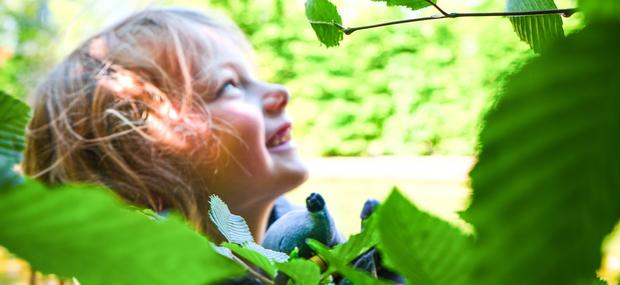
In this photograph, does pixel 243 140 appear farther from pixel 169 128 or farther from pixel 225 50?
pixel 225 50

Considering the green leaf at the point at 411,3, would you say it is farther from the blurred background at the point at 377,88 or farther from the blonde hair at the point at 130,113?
the blurred background at the point at 377,88

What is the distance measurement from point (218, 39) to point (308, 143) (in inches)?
143

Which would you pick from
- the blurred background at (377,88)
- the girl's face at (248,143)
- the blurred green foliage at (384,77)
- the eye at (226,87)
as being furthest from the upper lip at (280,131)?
the blurred green foliage at (384,77)

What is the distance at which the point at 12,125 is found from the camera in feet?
0.52

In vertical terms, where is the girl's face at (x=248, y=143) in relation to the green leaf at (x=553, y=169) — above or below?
below

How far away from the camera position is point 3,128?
0.15 meters

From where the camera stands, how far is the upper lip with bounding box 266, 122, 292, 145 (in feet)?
4.73

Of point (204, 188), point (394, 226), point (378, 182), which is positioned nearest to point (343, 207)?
point (378, 182)

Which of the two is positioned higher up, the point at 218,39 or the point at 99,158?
the point at 218,39

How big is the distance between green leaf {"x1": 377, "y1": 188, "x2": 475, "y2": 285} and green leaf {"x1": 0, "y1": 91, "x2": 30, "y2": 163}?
9 cm

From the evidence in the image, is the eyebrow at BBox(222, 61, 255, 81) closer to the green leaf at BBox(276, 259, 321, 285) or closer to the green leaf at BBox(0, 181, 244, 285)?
the green leaf at BBox(276, 259, 321, 285)

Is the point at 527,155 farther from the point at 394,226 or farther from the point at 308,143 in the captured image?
the point at 308,143

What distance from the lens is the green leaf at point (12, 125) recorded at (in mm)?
144

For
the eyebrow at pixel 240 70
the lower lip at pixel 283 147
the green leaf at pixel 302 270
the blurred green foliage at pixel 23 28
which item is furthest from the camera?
the blurred green foliage at pixel 23 28
